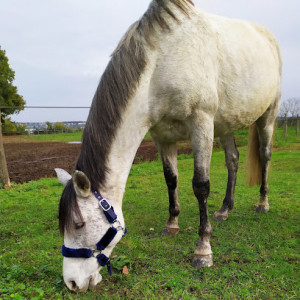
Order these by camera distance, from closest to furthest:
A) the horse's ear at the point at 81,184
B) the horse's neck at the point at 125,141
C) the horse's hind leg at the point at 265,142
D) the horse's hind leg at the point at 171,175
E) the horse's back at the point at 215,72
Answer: the horse's ear at the point at 81,184
the horse's neck at the point at 125,141
the horse's back at the point at 215,72
the horse's hind leg at the point at 171,175
the horse's hind leg at the point at 265,142

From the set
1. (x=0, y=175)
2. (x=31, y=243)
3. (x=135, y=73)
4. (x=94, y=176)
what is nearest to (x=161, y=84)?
(x=135, y=73)

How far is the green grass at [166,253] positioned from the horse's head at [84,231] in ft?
0.60

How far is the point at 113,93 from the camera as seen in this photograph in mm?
2205

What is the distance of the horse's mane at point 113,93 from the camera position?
2.12 meters

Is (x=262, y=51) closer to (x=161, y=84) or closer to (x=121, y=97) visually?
(x=161, y=84)

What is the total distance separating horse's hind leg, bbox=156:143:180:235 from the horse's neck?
0.93 m

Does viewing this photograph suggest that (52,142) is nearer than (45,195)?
No

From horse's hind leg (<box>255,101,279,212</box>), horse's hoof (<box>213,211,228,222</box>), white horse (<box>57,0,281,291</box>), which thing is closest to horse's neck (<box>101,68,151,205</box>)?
white horse (<box>57,0,281,291</box>)

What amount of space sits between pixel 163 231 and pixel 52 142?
462 inches

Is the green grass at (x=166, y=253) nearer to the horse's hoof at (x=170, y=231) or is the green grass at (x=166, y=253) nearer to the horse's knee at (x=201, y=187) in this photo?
the horse's hoof at (x=170, y=231)

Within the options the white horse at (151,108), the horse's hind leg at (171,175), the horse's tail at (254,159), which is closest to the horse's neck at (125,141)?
the white horse at (151,108)

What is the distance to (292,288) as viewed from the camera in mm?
2152

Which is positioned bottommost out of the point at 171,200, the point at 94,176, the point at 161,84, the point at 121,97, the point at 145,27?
the point at 171,200

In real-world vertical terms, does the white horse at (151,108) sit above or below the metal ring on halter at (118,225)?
above
